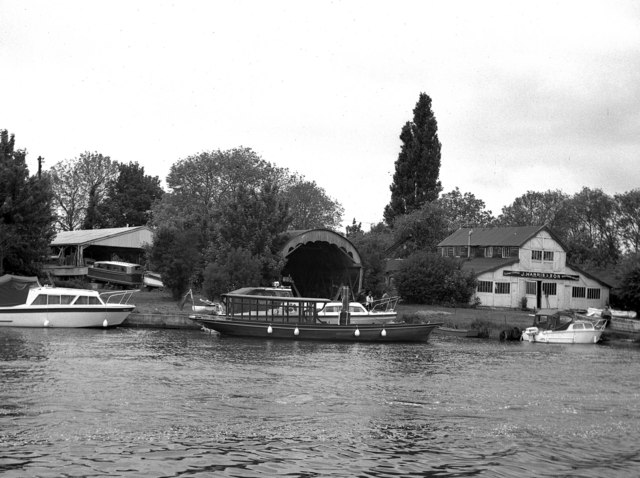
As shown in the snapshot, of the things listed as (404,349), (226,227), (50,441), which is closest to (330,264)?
(226,227)

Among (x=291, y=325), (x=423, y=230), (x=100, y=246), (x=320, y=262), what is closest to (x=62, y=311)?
(x=291, y=325)

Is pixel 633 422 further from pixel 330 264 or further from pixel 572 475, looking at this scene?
pixel 330 264

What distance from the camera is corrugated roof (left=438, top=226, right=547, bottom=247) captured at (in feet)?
235

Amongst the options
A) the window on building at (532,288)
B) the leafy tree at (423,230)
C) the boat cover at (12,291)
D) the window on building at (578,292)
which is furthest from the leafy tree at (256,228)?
the leafy tree at (423,230)

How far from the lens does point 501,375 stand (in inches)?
1187

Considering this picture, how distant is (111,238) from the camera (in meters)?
78.9

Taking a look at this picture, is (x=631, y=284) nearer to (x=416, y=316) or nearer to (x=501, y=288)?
(x=501, y=288)

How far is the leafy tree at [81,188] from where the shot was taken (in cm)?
9600

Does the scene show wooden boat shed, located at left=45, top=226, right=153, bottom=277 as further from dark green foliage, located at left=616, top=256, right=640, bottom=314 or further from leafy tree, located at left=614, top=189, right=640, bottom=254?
leafy tree, located at left=614, top=189, right=640, bottom=254

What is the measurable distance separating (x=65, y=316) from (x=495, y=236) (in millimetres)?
42954

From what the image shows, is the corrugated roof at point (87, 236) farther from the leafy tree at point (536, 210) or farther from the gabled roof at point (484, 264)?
the leafy tree at point (536, 210)

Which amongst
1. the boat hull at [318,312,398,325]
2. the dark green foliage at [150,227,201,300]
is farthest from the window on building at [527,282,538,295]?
the dark green foliage at [150,227,201,300]

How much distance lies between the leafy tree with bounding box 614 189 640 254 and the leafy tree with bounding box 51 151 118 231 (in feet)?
206

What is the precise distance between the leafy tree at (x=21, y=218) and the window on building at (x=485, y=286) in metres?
34.9
